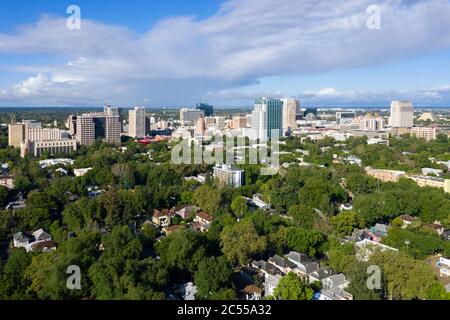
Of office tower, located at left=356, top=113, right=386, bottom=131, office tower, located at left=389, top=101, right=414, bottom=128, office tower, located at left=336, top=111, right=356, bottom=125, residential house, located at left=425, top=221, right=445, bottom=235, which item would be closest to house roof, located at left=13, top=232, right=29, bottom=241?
residential house, located at left=425, top=221, right=445, bottom=235

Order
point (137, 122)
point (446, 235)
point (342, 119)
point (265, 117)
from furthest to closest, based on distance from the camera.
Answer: point (342, 119) → point (137, 122) → point (265, 117) → point (446, 235)

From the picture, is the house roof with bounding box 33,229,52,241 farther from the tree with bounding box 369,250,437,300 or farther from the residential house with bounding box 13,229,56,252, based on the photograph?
the tree with bounding box 369,250,437,300

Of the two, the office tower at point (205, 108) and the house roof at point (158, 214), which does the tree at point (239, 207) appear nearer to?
the house roof at point (158, 214)

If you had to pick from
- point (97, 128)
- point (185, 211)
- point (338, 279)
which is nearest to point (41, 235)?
point (185, 211)

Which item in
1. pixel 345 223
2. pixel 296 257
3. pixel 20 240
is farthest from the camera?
pixel 345 223

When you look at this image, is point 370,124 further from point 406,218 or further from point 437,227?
point 437,227
